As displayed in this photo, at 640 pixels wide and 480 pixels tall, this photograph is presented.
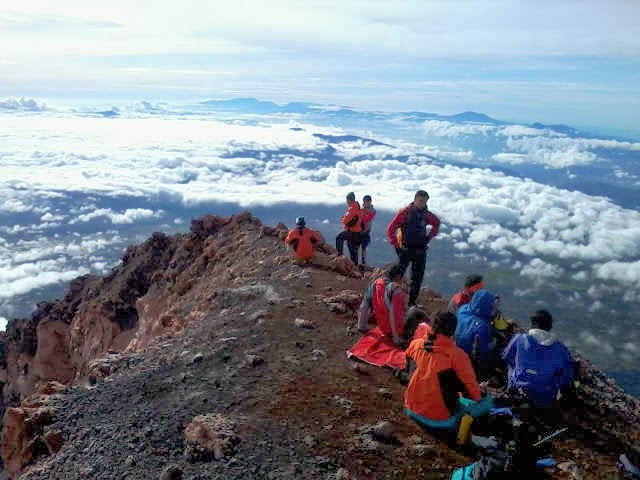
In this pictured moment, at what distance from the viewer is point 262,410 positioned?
9.73 meters

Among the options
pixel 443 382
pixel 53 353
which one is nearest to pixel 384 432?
pixel 443 382

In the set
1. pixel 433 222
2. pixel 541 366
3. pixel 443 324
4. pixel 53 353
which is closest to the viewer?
pixel 443 324

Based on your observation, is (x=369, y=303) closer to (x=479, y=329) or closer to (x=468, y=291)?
(x=468, y=291)

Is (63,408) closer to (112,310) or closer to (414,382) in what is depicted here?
(414,382)

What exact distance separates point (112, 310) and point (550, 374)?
2818cm

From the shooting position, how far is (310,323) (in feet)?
45.4

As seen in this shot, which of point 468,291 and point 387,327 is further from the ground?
point 468,291

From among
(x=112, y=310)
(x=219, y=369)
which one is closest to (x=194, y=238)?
(x=112, y=310)

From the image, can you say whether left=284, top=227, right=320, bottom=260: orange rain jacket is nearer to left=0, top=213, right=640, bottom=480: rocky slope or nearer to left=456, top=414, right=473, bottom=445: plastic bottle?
left=0, top=213, right=640, bottom=480: rocky slope

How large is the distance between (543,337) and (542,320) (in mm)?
329

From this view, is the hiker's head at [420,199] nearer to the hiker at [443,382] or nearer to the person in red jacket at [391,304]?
the person in red jacket at [391,304]

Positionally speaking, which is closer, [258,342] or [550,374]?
[550,374]

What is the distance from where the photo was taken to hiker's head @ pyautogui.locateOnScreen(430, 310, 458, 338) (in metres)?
8.31

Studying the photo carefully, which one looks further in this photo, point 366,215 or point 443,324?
point 366,215
